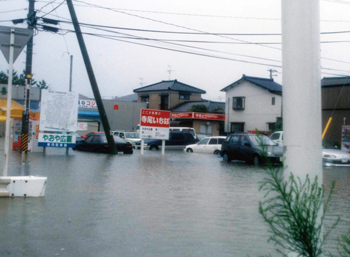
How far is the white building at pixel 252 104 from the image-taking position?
45.2 m

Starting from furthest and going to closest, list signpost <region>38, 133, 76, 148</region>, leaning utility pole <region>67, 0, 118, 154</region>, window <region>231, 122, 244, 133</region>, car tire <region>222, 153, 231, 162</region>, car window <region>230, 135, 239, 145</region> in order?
window <region>231, 122, 244, 133</region> → signpost <region>38, 133, 76, 148</region> → car tire <region>222, 153, 231, 162</region> → leaning utility pole <region>67, 0, 118, 154</region> → car window <region>230, 135, 239, 145</region>

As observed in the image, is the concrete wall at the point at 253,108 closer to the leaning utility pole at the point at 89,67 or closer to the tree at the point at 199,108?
the tree at the point at 199,108

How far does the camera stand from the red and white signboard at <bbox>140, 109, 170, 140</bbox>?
26.7 metres

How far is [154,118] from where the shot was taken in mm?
27062

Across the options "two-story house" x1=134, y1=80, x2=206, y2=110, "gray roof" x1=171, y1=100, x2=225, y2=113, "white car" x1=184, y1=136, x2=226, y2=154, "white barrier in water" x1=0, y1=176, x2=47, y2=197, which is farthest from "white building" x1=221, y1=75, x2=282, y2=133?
"white barrier in water" x1=0, y1=176, x2=47, y2=197

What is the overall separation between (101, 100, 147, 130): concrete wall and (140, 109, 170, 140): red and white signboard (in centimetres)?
2401

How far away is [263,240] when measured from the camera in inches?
246

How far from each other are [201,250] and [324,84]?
25602 millimetres

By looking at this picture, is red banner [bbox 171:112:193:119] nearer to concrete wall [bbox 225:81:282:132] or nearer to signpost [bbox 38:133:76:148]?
concrete wall [bbox 225:81:282:132]

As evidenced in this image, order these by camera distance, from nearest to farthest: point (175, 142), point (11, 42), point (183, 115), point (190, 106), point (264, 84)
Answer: point (11, 42), point (175, 142), point (264, 84), point (183, 115), point (190, 106)

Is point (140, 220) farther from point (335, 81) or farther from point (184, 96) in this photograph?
point (184, 96)

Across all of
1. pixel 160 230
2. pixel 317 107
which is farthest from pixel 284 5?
pixel 160 230

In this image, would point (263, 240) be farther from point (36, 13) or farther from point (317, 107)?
point (36, 13)

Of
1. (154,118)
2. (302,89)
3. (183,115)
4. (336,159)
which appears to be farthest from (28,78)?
(183,115)
